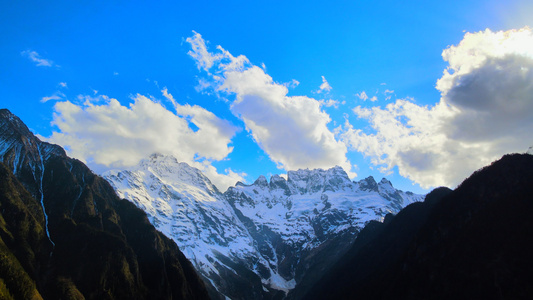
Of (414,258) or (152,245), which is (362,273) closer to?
(414,258)

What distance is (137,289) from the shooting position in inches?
6471

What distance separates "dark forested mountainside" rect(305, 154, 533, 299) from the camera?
95.0 metres

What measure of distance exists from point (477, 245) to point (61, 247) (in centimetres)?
16280

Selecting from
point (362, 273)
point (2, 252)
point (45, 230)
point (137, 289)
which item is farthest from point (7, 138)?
point (362, 273)

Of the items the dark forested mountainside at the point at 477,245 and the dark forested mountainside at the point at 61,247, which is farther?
the dark forested mountainside at the point at 61,247

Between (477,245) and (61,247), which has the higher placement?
(477,245)

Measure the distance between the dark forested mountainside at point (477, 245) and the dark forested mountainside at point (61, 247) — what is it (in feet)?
359

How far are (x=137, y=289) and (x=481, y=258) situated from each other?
14234 cm

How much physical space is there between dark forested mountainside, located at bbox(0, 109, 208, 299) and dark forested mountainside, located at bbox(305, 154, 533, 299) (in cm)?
10954

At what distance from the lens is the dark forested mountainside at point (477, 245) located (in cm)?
9500

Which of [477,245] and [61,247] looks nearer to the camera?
[477,245]

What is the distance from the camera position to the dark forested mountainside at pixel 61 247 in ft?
433

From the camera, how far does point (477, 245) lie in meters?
107

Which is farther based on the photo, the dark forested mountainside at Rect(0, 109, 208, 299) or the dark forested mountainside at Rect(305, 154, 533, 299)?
the dark forested mountainside at Rect(0, 109, 208, 299)
